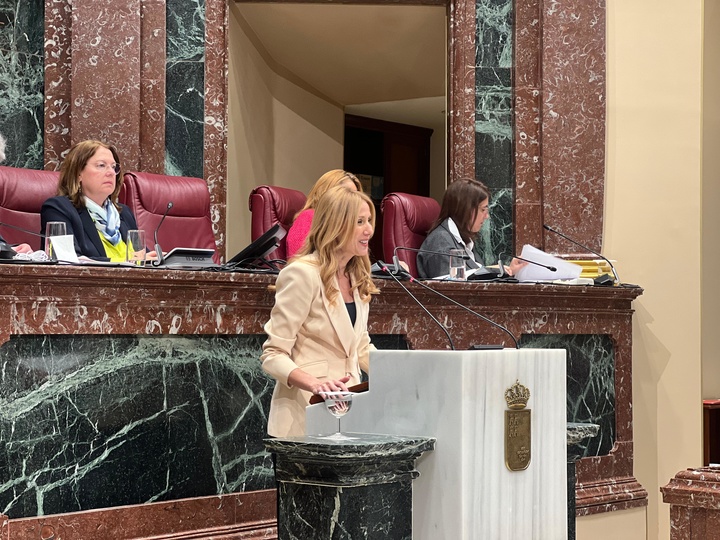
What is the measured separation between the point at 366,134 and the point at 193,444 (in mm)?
6010

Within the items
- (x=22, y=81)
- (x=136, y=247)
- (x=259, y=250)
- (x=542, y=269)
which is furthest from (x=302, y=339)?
(x=22, y=81)

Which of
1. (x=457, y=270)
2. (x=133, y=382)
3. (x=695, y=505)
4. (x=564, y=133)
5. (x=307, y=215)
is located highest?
(x=564, y=133)

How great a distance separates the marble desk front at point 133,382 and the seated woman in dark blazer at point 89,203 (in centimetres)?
72

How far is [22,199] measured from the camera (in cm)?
429

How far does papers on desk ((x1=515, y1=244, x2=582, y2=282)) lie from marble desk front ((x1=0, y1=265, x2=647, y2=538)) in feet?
2.06

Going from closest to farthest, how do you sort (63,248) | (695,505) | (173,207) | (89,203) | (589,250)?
(695,505) → (63,248) → (89,203) → (173,207) → (589,250)

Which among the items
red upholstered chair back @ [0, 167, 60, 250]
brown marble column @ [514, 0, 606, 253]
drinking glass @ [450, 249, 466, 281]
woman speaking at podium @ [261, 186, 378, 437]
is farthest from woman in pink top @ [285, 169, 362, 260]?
brown marble column @ [514, 0, 606, 253]

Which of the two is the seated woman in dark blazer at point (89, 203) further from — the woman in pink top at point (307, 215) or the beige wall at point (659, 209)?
the beige wall at point (659, 209)

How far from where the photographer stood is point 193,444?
3291 mm

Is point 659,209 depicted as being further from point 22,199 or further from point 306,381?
point 306,381

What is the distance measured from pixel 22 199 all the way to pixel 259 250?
4.35 feet

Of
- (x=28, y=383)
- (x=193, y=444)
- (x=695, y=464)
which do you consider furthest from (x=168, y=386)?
(x=695, y=464)

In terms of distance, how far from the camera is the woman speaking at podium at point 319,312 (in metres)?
2.58

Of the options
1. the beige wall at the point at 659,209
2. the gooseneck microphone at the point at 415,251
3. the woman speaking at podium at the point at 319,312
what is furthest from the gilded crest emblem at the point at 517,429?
the beige wall at the point at 659,209
